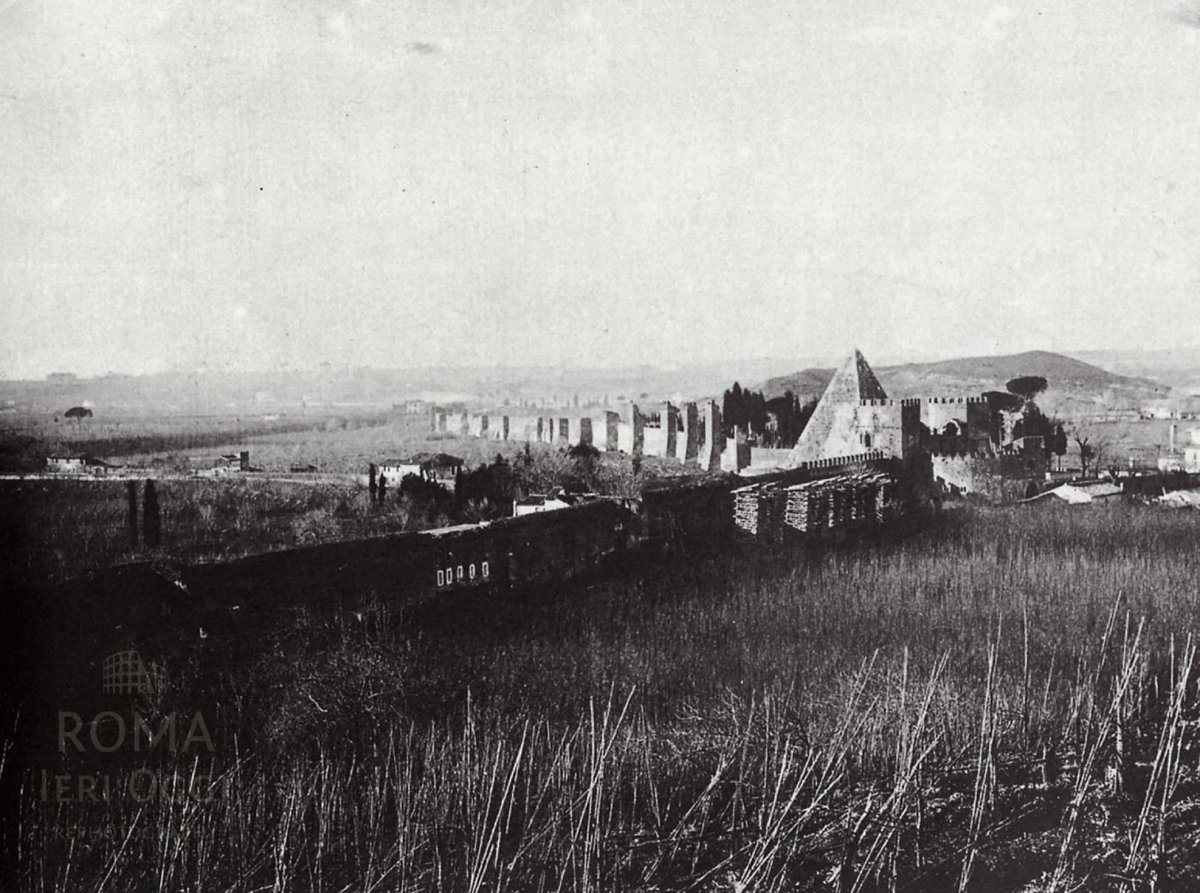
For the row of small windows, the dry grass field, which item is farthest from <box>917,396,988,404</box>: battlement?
the row of small windows

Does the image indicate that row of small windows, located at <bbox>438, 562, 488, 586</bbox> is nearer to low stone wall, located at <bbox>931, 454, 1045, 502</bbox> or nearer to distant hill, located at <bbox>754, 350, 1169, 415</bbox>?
distant hill, located at <bbox>754, 350, 1169, 415</bbox>

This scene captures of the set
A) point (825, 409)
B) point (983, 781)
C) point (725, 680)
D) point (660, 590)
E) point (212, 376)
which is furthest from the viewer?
point (825, 409)

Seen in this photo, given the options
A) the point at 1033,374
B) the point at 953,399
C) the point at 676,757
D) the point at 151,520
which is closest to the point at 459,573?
the point at 151,520

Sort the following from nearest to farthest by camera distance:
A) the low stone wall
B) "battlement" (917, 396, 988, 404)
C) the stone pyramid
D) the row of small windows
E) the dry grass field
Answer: the dry grass field, the row of small windows, the low stone wall, "battlement" (917, 396, 988, 404), the stone pyramid

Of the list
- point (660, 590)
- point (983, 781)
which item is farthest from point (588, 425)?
point (983, 781)

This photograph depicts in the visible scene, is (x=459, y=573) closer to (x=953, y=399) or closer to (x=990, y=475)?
(x=990, y=475)

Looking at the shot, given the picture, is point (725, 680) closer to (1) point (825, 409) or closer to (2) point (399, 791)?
(2) point (399, 791)

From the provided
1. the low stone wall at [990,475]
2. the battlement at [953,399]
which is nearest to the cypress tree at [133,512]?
the low stone wall at [990,475]
